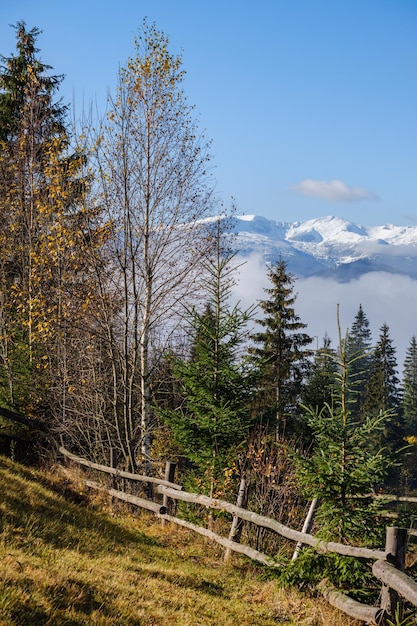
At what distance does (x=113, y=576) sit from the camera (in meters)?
7.24

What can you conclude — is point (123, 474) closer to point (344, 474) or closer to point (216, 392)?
point (216, 392)

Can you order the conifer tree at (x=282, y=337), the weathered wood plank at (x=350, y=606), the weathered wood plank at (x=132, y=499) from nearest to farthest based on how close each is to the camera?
the weathered wood plank at (x=350, y=606) < the weathered wood plank at (x=132, y=499) < the conifer tree at (x=282, y=337)

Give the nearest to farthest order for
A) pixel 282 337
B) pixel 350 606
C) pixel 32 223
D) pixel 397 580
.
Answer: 1. pixel 397 580
2. pixel 350 606
3. pixel 32 223
4. pixel 282 337

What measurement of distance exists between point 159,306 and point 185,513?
220 inches

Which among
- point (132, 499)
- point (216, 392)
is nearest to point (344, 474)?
point (216, 392)

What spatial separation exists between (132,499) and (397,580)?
7807mm

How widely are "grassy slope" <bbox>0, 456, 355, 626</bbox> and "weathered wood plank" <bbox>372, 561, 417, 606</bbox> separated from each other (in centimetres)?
102

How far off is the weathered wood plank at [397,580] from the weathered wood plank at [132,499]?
20.4ft

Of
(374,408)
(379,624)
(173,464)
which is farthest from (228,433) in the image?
(374,408)

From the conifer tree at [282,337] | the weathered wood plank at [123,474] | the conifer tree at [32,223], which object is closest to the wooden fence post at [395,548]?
the weathered wood plank at [123,474]

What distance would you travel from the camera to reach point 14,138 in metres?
24.3

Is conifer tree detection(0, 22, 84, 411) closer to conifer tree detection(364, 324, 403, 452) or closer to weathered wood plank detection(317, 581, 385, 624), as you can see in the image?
weathered wood plank detection(317, 581, 385, 624)

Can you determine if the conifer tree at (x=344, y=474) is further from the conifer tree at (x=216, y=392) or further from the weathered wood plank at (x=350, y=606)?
the conifer tree at (x=216, y=392)

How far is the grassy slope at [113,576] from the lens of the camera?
5.88 metres
